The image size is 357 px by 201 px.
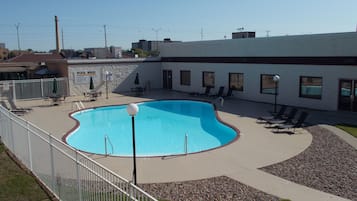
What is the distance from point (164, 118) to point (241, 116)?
527 cm

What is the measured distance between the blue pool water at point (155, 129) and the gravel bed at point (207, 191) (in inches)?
186

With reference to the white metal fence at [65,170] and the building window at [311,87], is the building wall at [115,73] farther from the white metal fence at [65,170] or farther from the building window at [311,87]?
the white metal fence at [65,170]

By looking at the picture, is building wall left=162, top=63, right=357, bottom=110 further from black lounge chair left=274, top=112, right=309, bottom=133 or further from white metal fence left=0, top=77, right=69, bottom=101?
white metal fence left=0, top=77, right=69, bottom=101

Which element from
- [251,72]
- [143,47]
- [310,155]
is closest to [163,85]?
[251,72]

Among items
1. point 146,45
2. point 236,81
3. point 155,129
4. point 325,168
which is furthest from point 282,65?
point 146,45

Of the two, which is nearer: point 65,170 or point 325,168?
point 65,170

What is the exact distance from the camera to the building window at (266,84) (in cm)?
2347

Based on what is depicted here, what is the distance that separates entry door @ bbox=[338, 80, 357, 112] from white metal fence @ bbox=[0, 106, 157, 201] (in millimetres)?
15970

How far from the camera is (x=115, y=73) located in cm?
3064

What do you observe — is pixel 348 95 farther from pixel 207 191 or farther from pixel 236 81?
pixel 207 191

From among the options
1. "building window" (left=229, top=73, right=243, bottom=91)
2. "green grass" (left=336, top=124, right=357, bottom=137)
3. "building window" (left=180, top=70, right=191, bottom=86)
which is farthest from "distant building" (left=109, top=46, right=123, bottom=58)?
"green grass" (left=336, top=124, right=357, bottom=137)

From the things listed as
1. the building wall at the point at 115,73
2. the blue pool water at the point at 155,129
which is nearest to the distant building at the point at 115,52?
the building wall at the point at 115,73

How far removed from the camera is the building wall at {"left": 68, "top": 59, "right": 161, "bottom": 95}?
28.6 m

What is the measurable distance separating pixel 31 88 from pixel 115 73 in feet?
24.1
